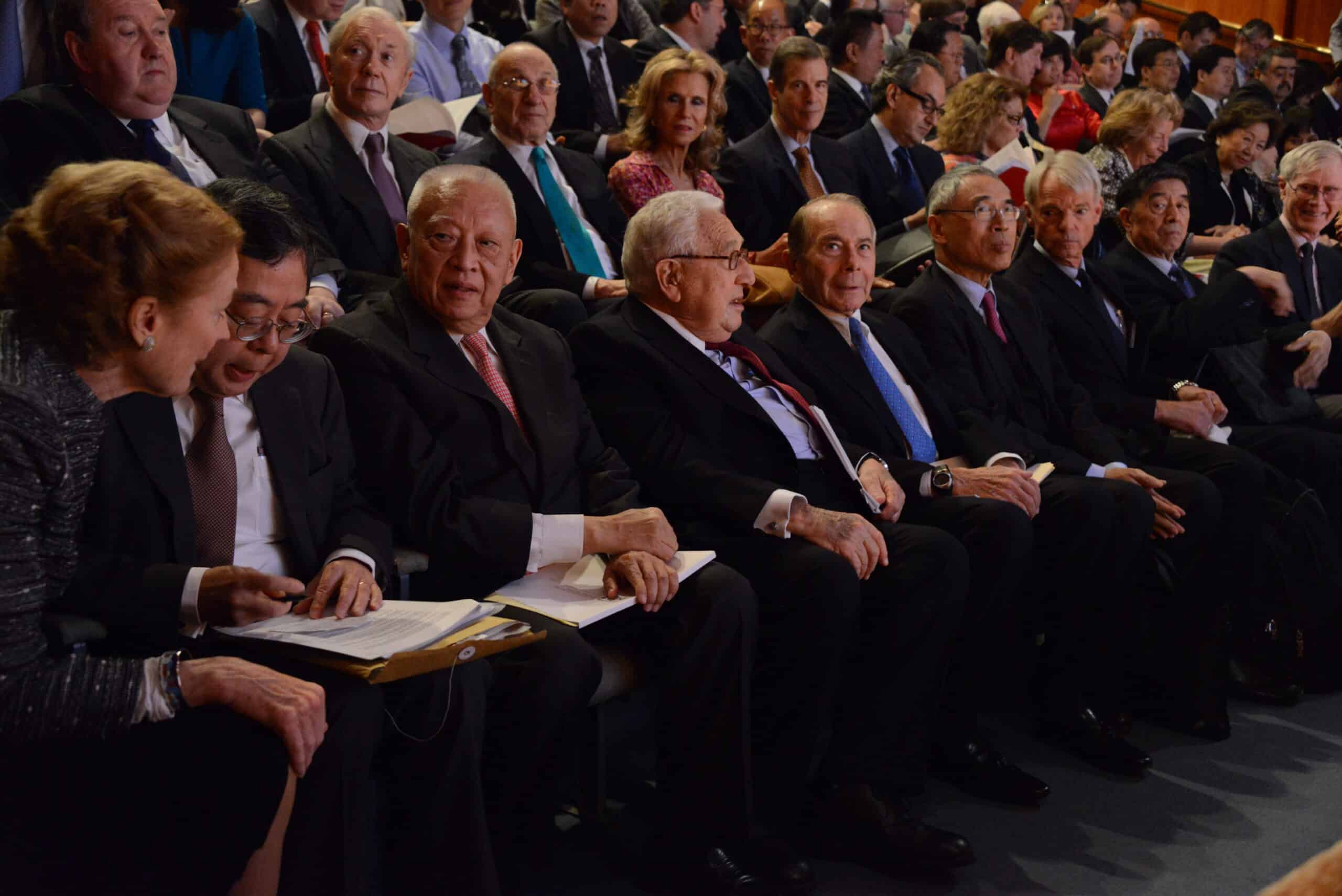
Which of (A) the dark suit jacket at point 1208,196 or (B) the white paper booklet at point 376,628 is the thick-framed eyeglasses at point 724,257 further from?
(A) the dark suit jacket at point 1208,196

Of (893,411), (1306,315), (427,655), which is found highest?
(1306,315)

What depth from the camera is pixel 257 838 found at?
179 centimetres

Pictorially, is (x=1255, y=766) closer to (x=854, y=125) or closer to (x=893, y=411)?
(x=893, y=411)

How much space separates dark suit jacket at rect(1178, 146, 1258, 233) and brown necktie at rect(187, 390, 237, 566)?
16.2ft

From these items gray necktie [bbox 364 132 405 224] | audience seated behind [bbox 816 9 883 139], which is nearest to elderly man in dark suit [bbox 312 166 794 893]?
gray necktie [bbox 364 132 405 224]

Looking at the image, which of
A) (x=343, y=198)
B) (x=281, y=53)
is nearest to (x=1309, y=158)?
(x=343, y=198)

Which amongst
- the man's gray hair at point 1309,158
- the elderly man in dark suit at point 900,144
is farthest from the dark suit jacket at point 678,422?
the man's gray hair at point 1309,158

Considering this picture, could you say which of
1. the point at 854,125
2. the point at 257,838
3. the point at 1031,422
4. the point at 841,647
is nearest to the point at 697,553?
the point at 841,647

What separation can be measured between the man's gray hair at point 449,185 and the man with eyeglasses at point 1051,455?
1.41 meters

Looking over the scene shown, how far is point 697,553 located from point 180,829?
42.4 inches

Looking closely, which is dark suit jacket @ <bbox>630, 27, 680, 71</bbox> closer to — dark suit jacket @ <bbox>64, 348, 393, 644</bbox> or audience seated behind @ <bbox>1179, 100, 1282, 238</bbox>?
audience seated behind @ <bbox>1179, 100, 1282, 238</bbox>

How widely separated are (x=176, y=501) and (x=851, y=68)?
465cm

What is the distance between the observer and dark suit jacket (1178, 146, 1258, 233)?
5.90 m

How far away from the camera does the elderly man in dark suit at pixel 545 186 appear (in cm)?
371
